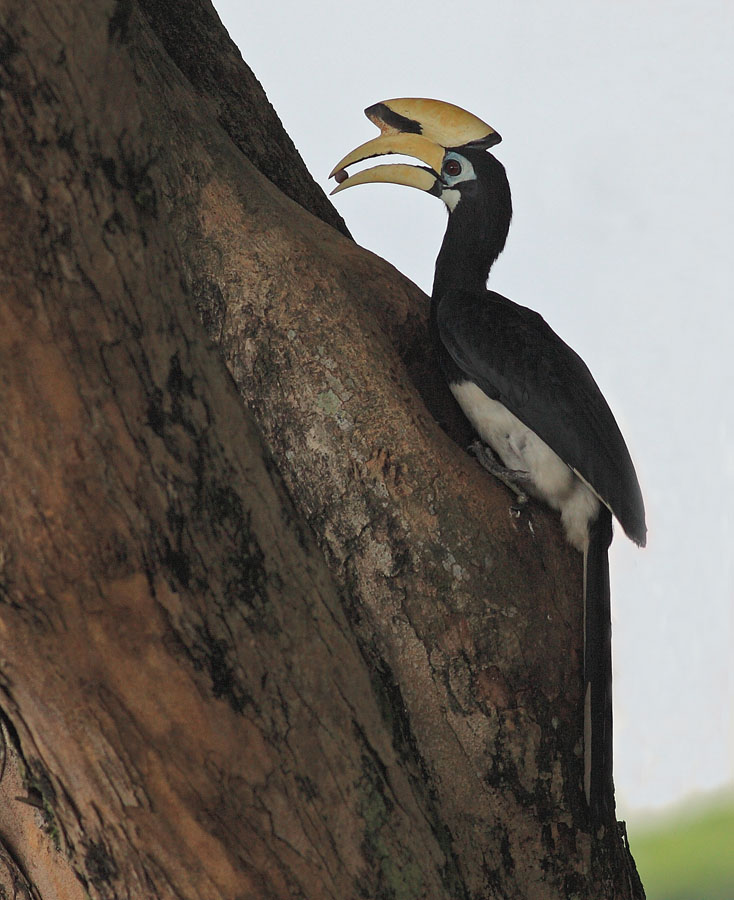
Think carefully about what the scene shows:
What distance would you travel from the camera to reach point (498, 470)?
1695mm

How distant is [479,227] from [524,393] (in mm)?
520

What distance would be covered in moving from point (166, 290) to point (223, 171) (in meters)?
0.68

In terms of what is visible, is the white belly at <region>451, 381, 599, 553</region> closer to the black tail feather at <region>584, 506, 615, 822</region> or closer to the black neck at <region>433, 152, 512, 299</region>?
the black tail feather at <region>584, 506, 615, 822</region>

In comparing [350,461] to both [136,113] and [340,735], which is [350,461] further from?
[136,113]

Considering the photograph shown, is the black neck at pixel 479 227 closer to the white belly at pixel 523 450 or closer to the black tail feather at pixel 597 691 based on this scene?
the white belly at pixel 523 450

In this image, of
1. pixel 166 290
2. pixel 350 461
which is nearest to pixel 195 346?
pixel 166 290

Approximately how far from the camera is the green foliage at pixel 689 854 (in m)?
3.63

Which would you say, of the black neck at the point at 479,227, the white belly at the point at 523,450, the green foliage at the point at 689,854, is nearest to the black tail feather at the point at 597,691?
the white belly at the point at 523,450

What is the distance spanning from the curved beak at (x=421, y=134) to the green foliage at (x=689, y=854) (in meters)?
2.82

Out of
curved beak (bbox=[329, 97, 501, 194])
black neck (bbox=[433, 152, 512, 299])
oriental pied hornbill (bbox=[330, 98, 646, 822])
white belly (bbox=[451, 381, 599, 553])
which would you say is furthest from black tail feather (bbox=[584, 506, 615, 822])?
curved beak (bbox=[329, 97, 501, 194])

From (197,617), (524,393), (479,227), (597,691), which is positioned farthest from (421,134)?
(197,617)

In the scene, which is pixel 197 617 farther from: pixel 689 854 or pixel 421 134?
pixel 689 854

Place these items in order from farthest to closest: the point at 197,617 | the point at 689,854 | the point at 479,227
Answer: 1. the point at 689,854
2. the point at 479,227
3. the point at 197,617

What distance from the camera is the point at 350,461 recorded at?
1383mm
